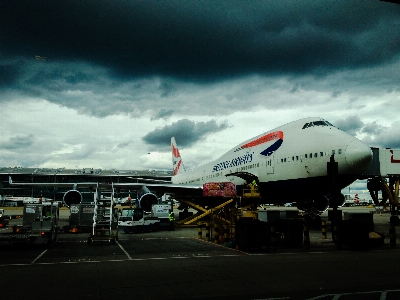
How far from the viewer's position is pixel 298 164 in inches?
900

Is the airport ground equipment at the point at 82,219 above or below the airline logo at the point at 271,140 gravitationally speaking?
below

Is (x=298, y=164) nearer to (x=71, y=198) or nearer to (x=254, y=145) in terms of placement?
(x=254, y=145)

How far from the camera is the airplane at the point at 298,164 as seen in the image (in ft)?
68.0

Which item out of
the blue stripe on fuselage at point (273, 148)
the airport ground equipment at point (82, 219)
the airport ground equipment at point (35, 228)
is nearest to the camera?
the airport ground equipment at point (35, 228)

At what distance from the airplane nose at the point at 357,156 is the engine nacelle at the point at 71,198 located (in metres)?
20.2

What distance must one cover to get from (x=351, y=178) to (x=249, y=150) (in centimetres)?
980

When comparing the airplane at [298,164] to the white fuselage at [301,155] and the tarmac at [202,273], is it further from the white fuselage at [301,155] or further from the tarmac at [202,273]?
the tarmac at [202,273]

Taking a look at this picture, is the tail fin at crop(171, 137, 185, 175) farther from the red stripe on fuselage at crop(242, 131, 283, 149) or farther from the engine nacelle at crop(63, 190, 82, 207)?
the engine nacelle at crop(63, 190, 82, 207)

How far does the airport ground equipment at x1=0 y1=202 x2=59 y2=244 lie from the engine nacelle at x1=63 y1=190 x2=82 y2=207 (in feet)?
24.8

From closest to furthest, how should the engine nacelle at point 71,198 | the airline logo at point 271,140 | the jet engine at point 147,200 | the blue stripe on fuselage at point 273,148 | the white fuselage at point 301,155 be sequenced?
the white fuselage at point 301,155 < the blue stripe on fuselage at point 273,148 < the airline logo at point 271,140 < the jet engine at point 147,200 < the engine nacelle at point 71,198

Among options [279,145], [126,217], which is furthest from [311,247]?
[126,217]

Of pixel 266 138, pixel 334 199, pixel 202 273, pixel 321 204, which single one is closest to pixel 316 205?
pixel 321 204

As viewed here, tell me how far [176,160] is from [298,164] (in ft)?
112

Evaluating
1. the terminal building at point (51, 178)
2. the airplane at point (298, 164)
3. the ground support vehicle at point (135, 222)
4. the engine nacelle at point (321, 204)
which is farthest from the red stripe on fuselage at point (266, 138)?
the terminal building at point (51, 178)
